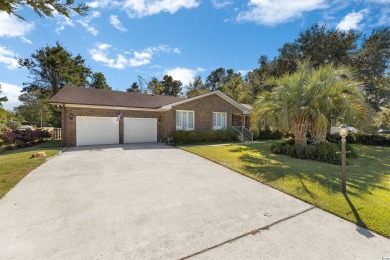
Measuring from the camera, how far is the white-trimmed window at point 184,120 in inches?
620

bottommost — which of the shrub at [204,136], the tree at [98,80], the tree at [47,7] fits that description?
the shrub at [204,136]

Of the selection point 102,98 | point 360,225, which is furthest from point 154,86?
point 360,225

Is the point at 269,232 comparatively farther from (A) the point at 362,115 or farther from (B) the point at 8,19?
(B) the point at 8,19

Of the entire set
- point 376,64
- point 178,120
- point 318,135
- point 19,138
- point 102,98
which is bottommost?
point 19,138

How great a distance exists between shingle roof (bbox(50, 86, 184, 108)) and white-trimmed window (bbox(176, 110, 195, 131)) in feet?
6.58

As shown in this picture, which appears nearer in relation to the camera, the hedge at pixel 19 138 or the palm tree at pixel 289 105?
the palm tree at pixel 289 105

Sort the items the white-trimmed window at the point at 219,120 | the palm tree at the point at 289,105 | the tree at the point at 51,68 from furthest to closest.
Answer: the tree at the point at 51,68, the white-trimmed window at the point at 219,120, the palm tree at the point at 289,105

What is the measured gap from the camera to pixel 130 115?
14508 millimetres

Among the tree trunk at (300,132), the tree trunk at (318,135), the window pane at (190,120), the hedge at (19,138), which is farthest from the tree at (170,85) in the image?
the tree trunk at (318,135)

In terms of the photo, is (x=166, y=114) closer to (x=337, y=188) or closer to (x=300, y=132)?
(x=300, y=132)

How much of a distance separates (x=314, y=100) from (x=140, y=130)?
1210cm

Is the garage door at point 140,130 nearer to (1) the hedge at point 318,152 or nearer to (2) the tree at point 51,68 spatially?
(1) the hedge at point 318,152

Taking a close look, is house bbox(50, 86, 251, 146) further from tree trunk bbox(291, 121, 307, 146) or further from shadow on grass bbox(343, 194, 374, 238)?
shadow on grass bbox(343, 194, 374, 238)

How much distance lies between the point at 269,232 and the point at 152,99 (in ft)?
53.3
